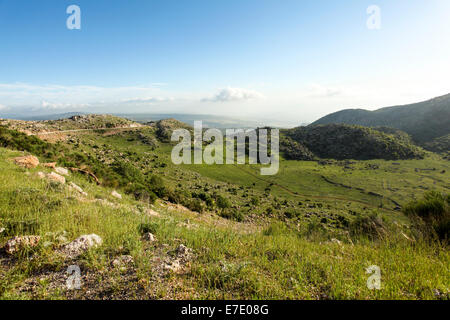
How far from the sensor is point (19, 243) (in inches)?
141

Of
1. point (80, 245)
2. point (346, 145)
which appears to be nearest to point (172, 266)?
point (80, 245)

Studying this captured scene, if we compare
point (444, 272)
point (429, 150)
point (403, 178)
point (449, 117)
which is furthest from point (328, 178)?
point (449, 117)

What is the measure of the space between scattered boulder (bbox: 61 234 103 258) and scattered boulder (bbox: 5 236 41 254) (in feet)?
1.76

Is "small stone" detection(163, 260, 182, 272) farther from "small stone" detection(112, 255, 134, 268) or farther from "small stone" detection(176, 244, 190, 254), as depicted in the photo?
"small stone" detection(112, 255, 134, 268)

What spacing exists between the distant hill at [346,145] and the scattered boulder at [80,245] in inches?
6027

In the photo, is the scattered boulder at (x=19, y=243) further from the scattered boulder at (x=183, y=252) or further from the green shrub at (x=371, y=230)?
the green shrub at (x=371, y=230)

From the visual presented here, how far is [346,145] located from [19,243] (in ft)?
654

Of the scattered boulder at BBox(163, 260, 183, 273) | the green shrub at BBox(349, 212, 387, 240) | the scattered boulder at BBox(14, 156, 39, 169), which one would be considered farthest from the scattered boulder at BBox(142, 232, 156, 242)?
the scattered boulder at BBox(14, 156, 39, 169)

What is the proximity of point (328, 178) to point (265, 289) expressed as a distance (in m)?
118

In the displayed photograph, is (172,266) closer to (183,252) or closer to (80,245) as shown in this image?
(183,252)

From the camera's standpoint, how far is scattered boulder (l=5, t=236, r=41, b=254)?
349cm

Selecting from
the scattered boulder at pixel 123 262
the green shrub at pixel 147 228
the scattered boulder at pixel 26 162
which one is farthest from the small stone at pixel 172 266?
the scattered boulder at pixel 26 162
